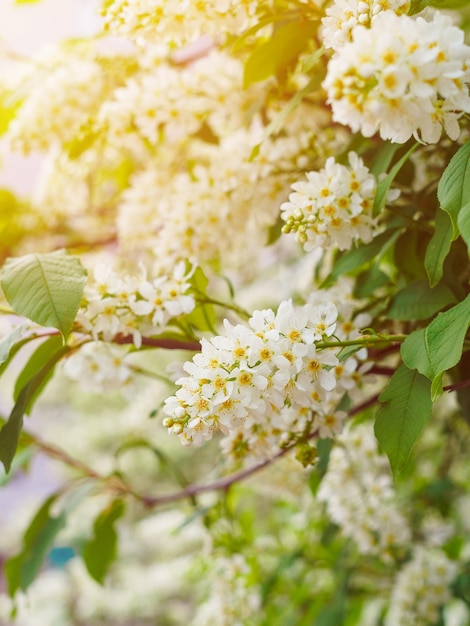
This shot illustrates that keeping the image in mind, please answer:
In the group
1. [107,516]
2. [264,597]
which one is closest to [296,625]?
[264,597]

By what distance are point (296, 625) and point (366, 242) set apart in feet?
3.00

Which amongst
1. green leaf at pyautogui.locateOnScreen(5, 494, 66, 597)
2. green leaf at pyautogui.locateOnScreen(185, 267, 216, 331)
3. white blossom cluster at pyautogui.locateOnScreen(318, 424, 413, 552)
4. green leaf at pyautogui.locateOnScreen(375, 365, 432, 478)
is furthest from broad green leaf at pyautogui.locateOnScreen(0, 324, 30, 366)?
white blossom cluster at pyautogui.locateOnScreen(318, 424, 413, 552)

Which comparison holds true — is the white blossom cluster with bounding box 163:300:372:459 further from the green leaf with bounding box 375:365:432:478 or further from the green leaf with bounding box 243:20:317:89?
the green leaf with bounding box 243:20:317:89

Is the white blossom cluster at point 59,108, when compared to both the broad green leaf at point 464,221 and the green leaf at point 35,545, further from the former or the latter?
the broad green leaf at point 464,221

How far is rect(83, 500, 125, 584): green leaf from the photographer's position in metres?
0.93

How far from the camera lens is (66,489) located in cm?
99

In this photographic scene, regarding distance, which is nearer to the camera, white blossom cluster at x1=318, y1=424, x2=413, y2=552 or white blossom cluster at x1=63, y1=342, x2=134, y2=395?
white blossom cluster at x1=63, y1=342, x2=134, y2=395

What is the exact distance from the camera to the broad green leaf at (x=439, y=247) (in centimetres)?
50

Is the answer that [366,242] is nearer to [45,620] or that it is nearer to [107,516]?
[107,516]

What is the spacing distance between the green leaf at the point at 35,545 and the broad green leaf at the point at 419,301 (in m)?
0.51

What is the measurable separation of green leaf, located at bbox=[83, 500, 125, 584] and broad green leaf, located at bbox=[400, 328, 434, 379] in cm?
58

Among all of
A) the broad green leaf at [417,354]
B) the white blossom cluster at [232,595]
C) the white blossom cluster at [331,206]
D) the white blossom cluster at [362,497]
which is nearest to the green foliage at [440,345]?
the broad green leaf at [417,354]

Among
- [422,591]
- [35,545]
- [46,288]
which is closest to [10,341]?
[46,288]

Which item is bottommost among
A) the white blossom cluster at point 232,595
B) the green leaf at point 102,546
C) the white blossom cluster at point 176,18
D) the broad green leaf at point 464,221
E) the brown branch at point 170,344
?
the white blossom cluster at point 232,595
